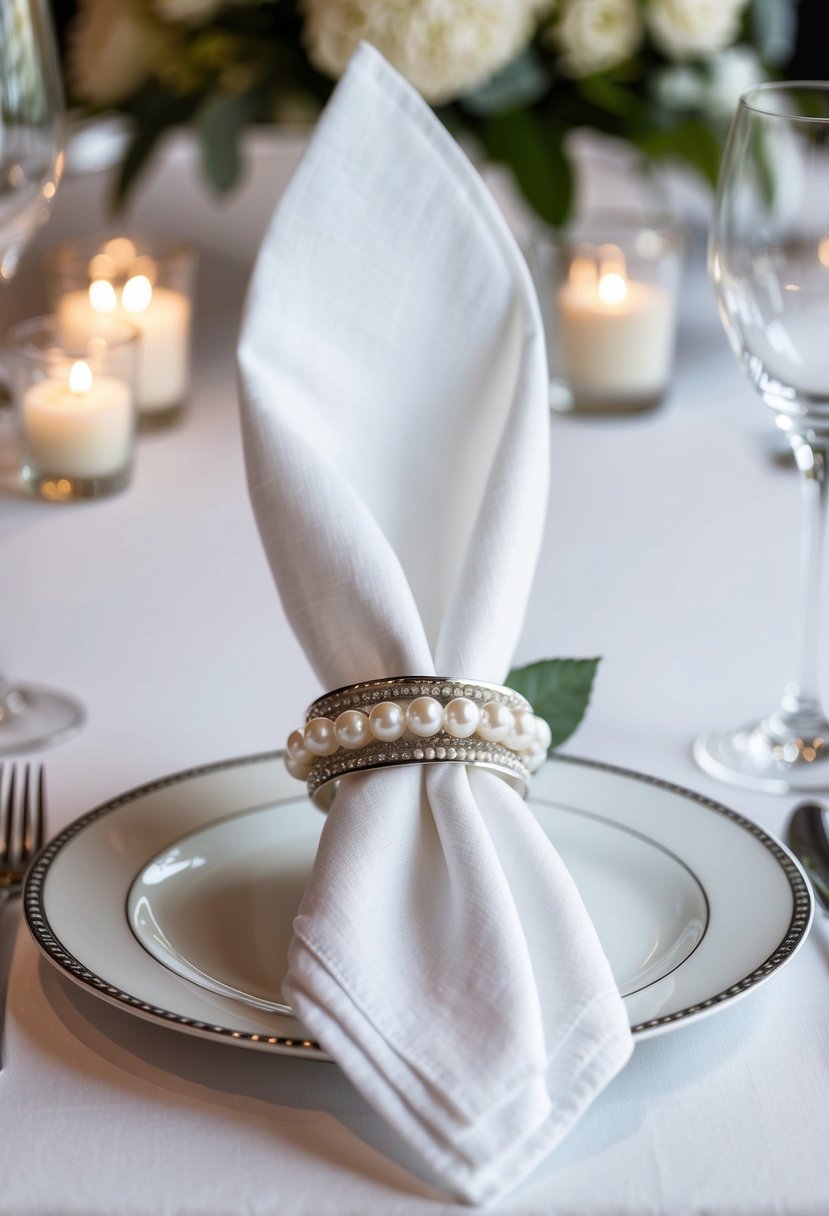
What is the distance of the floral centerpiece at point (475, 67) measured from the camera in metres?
1.18

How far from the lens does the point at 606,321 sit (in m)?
1.17

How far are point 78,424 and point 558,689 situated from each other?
51cm

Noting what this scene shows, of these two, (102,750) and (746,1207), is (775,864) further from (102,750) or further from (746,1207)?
(102,750)

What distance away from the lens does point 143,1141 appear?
0.45 meters

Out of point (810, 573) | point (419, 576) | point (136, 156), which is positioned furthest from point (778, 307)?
point (136, 156)

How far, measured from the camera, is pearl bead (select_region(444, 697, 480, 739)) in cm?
52

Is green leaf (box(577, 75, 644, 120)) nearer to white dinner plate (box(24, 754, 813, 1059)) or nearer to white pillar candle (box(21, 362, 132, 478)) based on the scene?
white pillar candle (box(21, 362, 132, 478))

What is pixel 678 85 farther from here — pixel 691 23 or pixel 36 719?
pixel 36 719

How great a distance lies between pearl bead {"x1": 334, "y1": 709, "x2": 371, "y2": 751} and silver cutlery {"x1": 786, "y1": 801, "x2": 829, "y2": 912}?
197mm

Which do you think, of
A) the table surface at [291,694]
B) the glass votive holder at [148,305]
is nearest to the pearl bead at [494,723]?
the table surface at [291,694]

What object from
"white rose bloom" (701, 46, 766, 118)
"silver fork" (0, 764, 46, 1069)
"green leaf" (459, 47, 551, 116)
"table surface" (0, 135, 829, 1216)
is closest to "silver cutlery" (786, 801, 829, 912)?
"table surface" (0, 135, 829, 1216)

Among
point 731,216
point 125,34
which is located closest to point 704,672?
point 731,216

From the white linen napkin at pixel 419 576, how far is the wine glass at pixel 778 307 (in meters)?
0.13

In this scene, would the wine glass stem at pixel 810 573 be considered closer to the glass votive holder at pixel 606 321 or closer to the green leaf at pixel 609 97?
the glass votive holder at pixel 606 321
